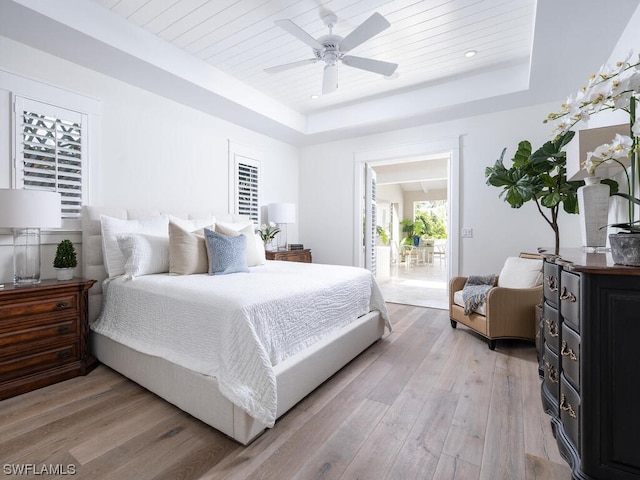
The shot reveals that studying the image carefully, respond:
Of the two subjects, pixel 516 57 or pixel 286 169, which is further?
pixel 286 169

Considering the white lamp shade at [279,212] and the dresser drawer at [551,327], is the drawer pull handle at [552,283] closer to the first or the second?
the dresser drawer at [551,327]

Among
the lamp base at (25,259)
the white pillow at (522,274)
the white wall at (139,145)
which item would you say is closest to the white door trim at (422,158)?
the white pillow at (522,274)

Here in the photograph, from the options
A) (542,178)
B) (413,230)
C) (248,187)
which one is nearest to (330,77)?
(542,178)

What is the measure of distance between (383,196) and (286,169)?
19.1ft

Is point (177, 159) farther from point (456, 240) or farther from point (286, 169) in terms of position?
point (456, 240)

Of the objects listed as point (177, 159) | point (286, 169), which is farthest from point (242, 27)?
point (286, 169)

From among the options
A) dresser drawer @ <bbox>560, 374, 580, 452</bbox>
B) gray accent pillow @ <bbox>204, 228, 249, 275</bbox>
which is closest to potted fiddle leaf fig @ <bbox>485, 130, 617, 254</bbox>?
dresser drawer @ <bbox>560, 374, 580, 452</bbox>

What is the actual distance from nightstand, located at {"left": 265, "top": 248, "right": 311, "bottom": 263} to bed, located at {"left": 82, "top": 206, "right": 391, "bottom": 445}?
63.1 inches

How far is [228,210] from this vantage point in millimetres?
4375

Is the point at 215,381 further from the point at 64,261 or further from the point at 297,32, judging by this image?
the point at 297,32

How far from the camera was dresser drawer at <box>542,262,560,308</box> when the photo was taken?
5.31 feet

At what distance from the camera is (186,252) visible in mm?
2680

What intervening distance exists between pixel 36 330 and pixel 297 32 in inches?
110
